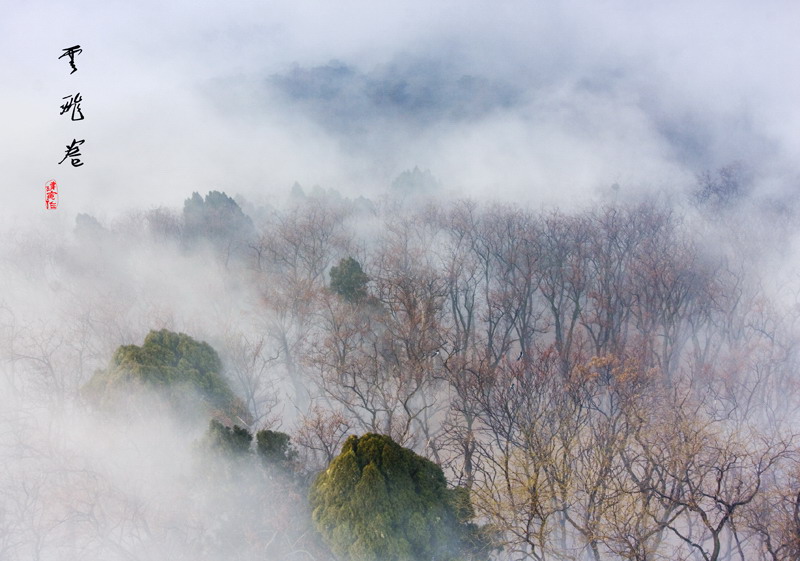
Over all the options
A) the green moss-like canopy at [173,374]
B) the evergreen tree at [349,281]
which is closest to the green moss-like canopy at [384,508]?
the green moss-like canopy at [173,374]

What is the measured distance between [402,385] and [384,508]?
24.6 feet

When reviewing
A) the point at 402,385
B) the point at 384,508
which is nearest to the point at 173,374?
the point at 402,385

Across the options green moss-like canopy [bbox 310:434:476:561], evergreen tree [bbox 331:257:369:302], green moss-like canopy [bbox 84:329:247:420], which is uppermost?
evergreen tree [bbox 331:257:369:302]

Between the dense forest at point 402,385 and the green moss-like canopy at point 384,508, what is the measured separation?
5 cm

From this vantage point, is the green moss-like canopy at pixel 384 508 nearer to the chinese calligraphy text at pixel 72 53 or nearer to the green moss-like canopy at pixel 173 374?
the green moss-like canopy at pixel 173 374

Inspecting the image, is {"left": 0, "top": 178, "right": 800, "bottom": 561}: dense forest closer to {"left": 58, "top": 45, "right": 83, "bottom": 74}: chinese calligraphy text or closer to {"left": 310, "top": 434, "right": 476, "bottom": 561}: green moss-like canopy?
{"left": 310, "top": 434, "right": 476, "bottom": 561}: green moss-like canopy

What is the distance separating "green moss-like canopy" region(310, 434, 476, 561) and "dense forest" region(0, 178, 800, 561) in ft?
0.17

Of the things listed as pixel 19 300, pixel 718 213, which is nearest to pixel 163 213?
pixel 19 300

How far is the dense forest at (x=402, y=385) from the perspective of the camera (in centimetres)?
1157

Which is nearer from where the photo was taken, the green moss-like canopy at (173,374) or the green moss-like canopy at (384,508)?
the green moss-like canopy at (384,508)

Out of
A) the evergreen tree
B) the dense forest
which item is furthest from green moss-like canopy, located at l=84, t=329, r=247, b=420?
the evergreen tree

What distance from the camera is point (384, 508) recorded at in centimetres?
1055

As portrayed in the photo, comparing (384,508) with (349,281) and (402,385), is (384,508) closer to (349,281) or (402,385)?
(402,385)

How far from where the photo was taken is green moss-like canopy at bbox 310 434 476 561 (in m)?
10.4
